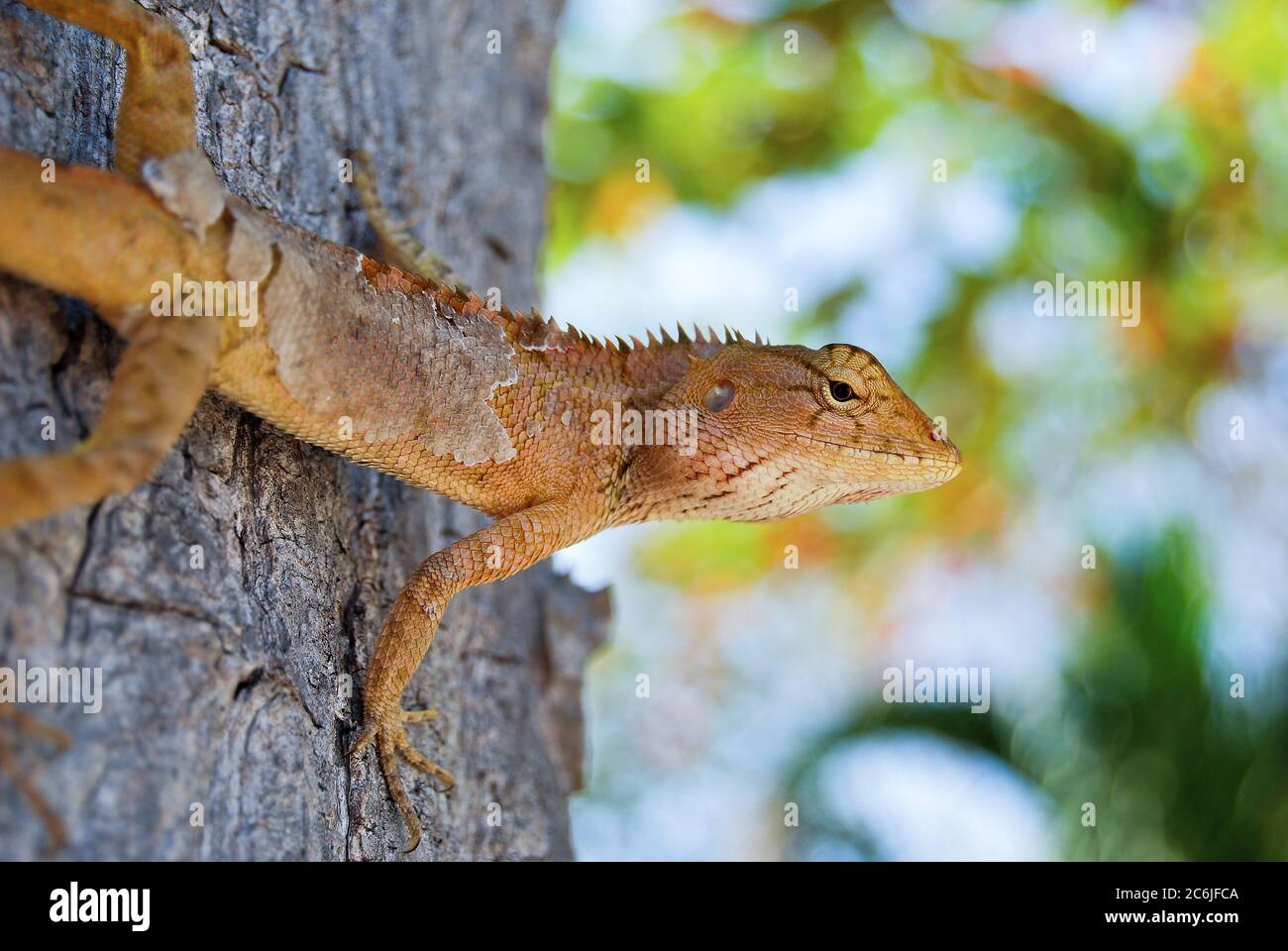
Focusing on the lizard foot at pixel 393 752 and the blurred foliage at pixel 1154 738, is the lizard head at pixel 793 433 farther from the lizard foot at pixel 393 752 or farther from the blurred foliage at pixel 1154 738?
the blurred foliage at pixel 1154 738

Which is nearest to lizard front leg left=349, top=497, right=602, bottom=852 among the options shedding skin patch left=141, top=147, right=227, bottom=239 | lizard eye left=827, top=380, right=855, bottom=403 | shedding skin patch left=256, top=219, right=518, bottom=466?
shedding skin patch left=256, top=219, right=518, bottom=466

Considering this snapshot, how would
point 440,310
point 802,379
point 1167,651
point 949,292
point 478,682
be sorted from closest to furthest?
point 440,310 < point 802,379 < point 478,682 < point 1167,651 < point 949,292

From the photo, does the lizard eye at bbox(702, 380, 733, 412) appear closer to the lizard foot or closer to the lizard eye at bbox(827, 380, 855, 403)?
the lizard eye at bbox(827, 380, 855, 403)

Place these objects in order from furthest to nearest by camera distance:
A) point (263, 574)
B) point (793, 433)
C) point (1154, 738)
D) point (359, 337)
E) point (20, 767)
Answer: point (1154, 738) → point (793, 433) → point (359, 337) → point (263, 574) → point (20, 767)

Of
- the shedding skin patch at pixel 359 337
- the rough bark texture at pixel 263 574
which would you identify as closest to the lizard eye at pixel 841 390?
the shedding skin patch at pixel 359 337

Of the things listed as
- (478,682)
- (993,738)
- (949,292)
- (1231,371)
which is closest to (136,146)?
(478,682)

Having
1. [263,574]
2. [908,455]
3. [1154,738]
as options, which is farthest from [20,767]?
[1154,738]

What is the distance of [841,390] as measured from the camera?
17.0 feet

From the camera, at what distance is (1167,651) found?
786 centimetres

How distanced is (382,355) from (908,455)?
2299 mm

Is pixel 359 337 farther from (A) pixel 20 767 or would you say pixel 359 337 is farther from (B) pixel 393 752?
(A) pixel 20 767
